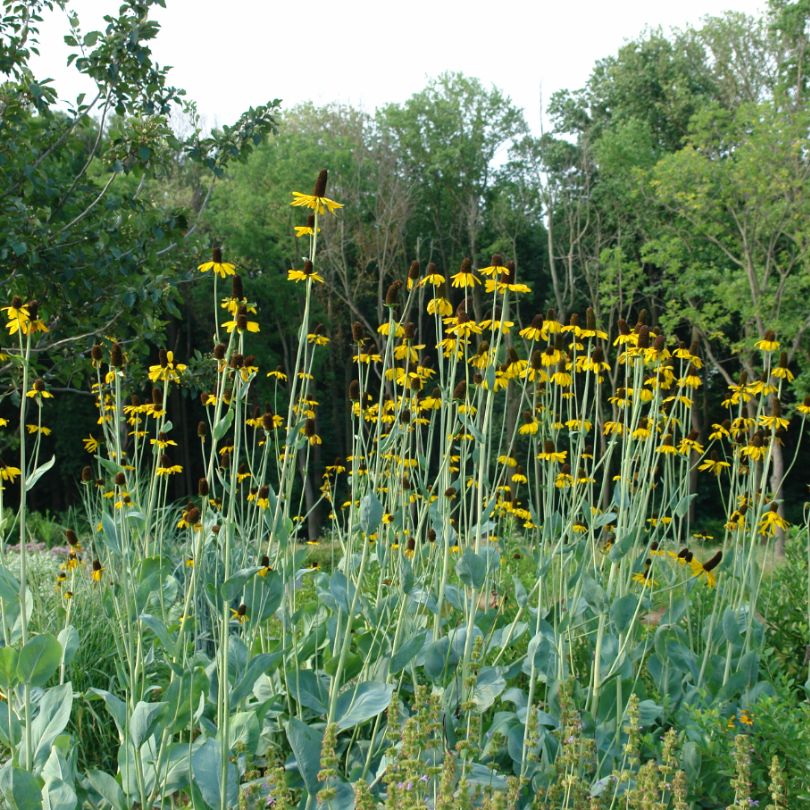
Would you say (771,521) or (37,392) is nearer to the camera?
(37,392)

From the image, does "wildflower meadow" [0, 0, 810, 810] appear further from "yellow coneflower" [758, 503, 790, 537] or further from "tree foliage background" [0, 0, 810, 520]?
"tree foliage background" [0, 0, 810, 520]

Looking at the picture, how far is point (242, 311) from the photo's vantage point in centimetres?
268

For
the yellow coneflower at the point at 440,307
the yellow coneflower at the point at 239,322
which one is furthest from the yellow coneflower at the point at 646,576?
the yellow coneflower at the point at 239,322

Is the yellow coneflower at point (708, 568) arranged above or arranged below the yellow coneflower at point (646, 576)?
above

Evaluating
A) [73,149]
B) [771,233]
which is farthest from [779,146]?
[73,149]

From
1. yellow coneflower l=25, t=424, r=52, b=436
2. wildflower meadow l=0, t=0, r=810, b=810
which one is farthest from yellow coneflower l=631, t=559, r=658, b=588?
yellow coneflower l=25, t=424, r=52, b=436

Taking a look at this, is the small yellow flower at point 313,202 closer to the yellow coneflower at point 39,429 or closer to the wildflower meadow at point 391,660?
the wildflower meadow at point 391,660

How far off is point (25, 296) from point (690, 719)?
393 cm

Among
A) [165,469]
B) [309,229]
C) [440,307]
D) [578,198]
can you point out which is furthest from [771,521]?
[578,198]

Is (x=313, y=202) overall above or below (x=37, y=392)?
above

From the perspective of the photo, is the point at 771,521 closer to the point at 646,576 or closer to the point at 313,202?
the point at 646,576

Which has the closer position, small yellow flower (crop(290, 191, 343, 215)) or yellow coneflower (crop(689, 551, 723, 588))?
small yellow flower (crop(290, 191, 343, 215))

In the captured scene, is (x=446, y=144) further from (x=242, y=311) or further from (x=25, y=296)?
(x=242, y=311)

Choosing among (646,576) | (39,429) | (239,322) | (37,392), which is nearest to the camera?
(239,322)
